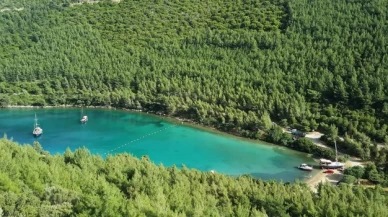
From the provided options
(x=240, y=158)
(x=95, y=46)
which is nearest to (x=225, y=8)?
(x=95, y=46)

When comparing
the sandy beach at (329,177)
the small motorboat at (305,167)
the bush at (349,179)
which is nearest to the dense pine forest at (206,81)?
the sandy beach at (329,177)

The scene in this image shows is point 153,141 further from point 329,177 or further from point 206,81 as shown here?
point 329,177

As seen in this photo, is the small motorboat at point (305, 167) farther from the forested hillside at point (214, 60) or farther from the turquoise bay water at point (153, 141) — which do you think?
the forested hillside at point (214, 60)

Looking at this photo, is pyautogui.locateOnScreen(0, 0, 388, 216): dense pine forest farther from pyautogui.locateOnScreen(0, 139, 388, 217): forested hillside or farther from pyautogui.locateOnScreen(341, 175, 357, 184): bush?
pyautogui.locateOnScreen(341, 175, 357, 184): bush

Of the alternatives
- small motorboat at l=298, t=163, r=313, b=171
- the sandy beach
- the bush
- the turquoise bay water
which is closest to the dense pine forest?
the sandy beach

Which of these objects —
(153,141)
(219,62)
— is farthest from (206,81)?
(153,141)

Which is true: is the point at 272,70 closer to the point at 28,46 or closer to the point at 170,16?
the point at 170,16
